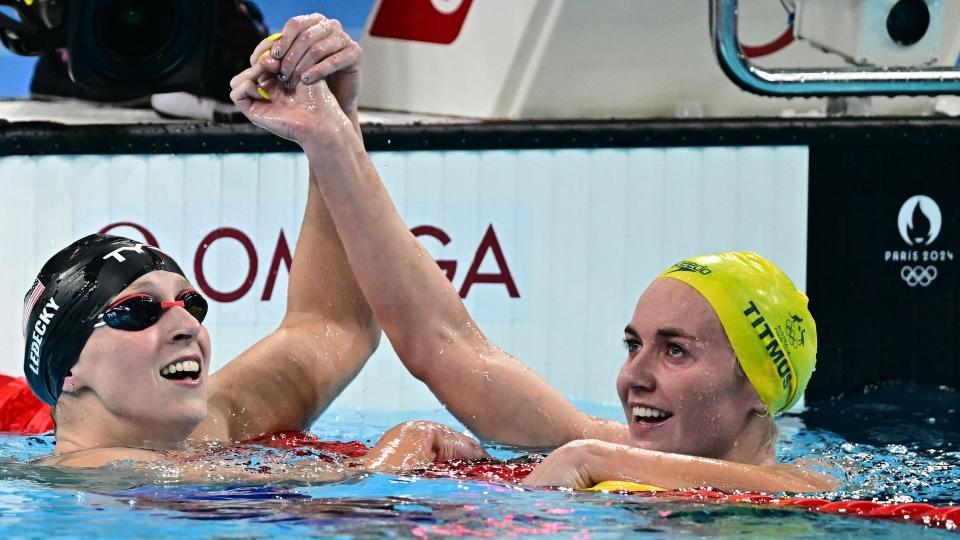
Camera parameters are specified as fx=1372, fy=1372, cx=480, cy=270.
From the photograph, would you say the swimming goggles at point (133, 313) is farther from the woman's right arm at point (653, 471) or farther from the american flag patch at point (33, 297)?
the woman's right arm at point (653, 471)

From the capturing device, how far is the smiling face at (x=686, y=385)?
2.54 meters

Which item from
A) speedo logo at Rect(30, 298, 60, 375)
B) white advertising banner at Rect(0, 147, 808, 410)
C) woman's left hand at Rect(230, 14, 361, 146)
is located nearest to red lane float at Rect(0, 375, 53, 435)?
white advertising banner at Rect(0, 147, 808, 410)

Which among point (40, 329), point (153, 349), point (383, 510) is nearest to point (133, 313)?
point (153, 349)

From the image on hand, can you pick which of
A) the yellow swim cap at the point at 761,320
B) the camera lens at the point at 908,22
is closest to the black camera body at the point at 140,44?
the camera lens at the point at 908,22

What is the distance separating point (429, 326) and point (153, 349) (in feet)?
2.07

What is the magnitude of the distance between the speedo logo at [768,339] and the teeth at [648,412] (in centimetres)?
23

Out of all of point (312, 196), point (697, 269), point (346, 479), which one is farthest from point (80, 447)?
point (697, 269)

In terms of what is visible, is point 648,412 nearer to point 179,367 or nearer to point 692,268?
point 692,268

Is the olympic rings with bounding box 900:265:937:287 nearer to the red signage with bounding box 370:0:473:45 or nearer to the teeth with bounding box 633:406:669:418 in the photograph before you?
the red signage with bounding box 370:0:473:45

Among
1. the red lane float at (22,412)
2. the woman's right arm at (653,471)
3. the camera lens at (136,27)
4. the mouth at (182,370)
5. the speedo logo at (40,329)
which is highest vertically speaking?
the camera lens at (136,27)

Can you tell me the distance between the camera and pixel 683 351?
2.57 meters

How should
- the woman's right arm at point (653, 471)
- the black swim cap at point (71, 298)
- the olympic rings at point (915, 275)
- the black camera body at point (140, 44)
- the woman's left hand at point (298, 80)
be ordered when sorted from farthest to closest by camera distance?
1. the black camera body at point (140, 44)
2. the olympic rings at point (915, 275)
3. the woman's left hand at point (298, 80)
4. the black swim cap at point (71, 298)
5. the woman's right arm at point (653, 471)

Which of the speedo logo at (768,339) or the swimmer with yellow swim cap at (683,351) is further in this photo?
the speedo logo at (768,339)

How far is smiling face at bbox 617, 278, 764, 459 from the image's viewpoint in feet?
8.34
